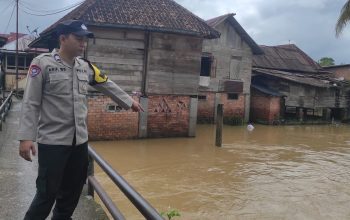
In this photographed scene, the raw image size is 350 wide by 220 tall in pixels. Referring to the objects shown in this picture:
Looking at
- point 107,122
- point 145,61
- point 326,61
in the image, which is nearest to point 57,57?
point 107,122

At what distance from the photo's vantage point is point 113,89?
355cm

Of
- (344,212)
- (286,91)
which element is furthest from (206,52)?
(344,212)

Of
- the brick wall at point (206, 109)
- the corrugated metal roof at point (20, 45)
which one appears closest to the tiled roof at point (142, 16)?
the brick wall at point (206, 109)

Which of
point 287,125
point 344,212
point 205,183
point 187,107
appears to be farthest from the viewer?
point 287,125

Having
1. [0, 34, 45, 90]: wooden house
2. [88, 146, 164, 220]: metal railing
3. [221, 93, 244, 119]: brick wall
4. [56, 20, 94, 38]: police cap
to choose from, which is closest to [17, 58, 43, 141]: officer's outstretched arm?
[56, 20, 94, 38]: police cap

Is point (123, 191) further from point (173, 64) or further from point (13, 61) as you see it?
point (13, 61)

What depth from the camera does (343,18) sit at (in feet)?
53.2

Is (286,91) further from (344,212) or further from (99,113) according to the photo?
(344,212)

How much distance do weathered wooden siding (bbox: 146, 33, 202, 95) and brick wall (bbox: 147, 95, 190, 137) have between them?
0.32 metres

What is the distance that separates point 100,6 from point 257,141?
860cm

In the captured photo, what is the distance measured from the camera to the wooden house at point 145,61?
14.6 m

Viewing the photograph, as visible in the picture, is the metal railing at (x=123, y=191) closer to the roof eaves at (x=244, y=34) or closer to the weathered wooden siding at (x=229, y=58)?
the weathered wooden siding at (x=229, y=58)

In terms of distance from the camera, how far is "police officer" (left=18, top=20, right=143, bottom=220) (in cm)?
293

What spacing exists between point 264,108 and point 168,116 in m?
9.72
